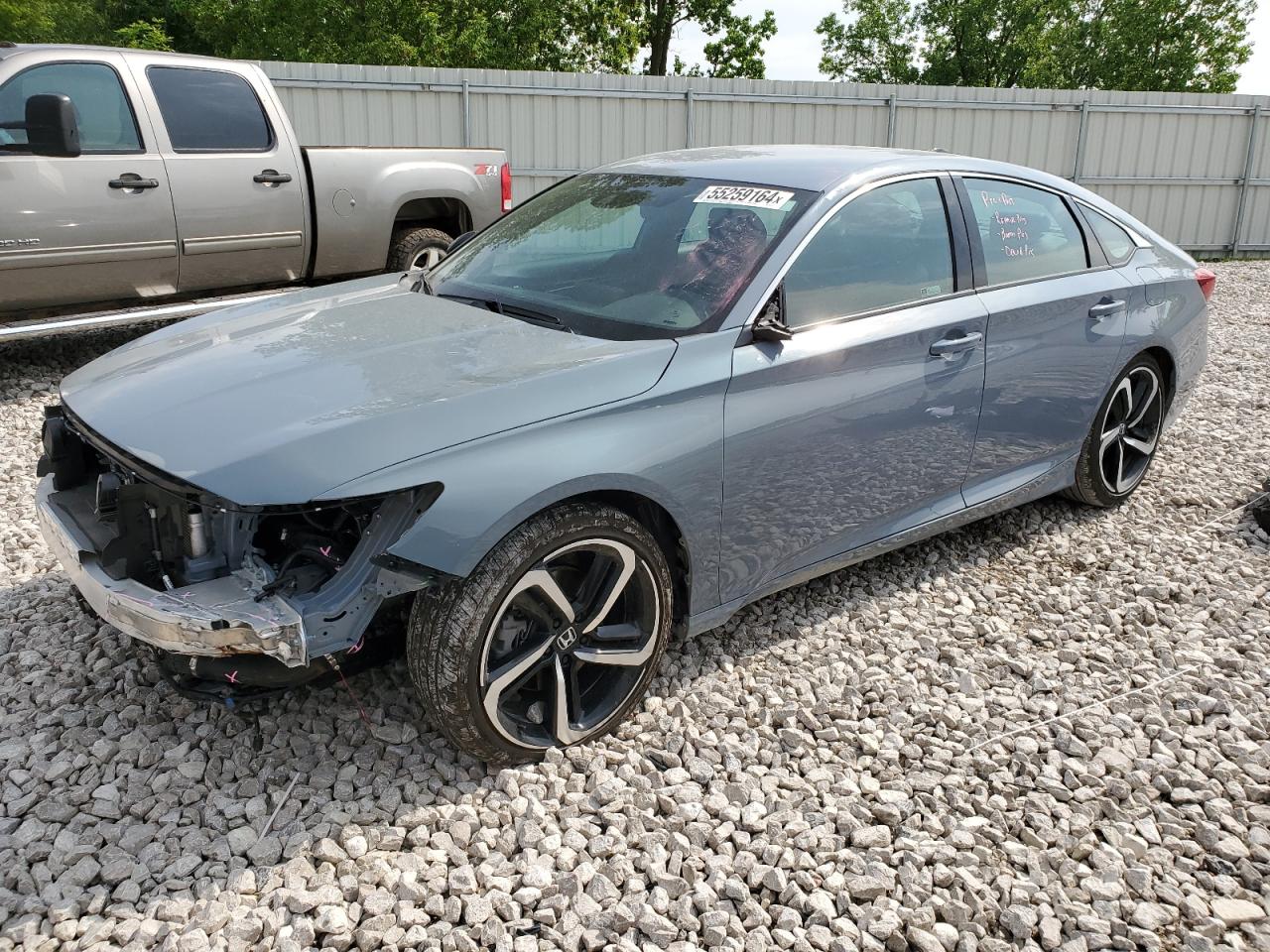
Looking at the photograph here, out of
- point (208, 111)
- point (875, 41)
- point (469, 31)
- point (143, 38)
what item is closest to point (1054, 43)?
point (875, 41)

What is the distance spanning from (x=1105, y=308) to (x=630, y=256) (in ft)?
7.29

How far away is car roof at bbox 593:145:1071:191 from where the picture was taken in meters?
3.68

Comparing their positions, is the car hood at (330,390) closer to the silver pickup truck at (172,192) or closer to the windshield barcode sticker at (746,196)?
the windshield barcode sticker at (746,196)

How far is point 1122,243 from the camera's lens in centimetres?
475

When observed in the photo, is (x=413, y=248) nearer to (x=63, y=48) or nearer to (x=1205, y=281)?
(x=63, y=48)

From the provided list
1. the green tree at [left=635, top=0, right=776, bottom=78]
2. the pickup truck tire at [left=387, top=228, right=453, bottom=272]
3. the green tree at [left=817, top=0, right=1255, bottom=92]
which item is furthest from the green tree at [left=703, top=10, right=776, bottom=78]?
the pickup truck tire at [left=387, top=228, right=453, bottom=272]

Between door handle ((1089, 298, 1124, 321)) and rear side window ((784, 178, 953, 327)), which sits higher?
rear side window ((784, 178, 953, 327))

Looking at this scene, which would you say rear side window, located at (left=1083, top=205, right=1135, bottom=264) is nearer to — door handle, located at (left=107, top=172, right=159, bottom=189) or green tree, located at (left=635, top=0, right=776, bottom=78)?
door handle, located at (left=107, top=172, right=159, bottom=189)

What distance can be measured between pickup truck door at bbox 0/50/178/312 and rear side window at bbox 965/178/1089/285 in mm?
5082

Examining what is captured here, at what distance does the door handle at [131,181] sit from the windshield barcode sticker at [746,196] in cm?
437

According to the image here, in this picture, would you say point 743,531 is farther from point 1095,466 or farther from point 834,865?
point 1095,466

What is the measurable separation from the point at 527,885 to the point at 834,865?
80 centimetres

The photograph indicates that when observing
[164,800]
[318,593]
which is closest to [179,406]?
[318,593]

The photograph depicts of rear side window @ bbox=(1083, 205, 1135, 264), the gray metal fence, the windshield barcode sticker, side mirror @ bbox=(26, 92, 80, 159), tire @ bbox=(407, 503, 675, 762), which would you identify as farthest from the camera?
the gray metal fence
